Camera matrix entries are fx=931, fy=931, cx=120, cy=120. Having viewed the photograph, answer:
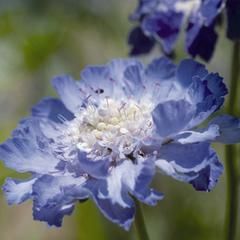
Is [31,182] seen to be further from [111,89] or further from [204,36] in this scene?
[204,36]

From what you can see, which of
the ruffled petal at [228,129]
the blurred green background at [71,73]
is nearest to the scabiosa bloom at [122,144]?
the ruffled petal at [228,129]

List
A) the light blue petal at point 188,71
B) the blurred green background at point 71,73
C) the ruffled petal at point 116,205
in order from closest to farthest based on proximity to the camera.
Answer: the ruffled petal at point 116,205
the light blue petal at point 188,71
the blurred green background at point 71,73

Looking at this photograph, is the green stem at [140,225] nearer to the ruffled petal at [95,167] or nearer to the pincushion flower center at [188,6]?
the ruffled petal at [95,167]

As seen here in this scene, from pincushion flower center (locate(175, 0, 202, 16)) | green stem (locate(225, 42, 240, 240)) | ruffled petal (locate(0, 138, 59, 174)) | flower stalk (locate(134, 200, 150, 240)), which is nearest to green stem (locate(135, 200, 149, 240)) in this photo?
flower stalk (locate(134, 200, 150, 240))

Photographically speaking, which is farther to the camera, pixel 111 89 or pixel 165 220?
pixel 165 220

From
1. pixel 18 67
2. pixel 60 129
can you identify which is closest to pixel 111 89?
pixel 60 129

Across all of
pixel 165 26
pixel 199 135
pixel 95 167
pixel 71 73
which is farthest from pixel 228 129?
pixel 71 73
